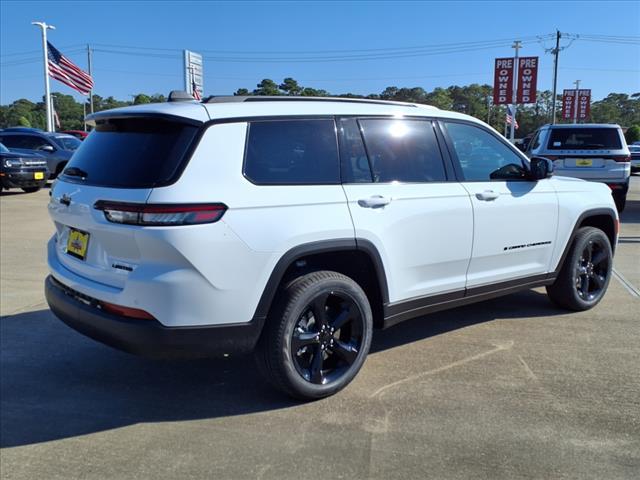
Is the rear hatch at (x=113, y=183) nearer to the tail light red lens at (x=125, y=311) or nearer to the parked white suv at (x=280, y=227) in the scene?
the parked white suv at (x=280, y=227)

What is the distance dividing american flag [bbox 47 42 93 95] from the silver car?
71.2 feet

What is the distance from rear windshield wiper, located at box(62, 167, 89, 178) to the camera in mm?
3556

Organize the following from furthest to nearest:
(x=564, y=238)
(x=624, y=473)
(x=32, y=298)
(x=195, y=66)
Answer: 1. (x=195, y=66)
2. (x=32, y=298)
3. (x=564, y=238)
4. (x=624, y=473)

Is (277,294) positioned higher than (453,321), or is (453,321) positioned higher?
(277,294)

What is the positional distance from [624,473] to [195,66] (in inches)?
995

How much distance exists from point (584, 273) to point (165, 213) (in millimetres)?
4089

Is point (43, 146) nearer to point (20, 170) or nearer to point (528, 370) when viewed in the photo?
point (20, 170)

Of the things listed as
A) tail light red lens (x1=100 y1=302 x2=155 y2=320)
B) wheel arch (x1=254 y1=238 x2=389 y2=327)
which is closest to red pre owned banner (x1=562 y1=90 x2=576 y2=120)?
wheel arch (x1=254 y1=238 x2=389 y2=327)

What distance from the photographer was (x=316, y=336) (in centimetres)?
358

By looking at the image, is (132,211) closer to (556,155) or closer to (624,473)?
(624,473)

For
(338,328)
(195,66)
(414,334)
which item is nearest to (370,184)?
(338,328)

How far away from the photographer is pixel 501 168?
4.66 meters

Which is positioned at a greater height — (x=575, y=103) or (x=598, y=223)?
(x=575, y=103)

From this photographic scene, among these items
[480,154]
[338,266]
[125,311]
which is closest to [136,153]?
[125,311]
